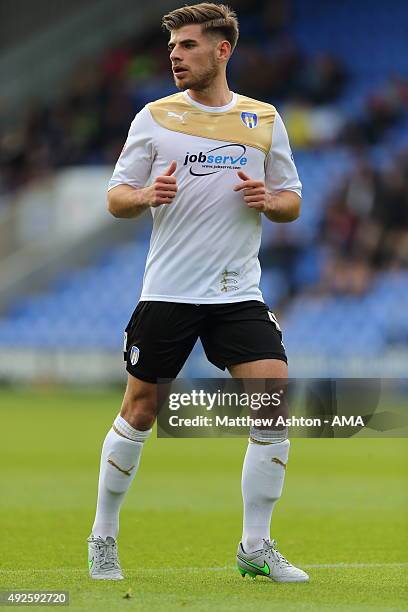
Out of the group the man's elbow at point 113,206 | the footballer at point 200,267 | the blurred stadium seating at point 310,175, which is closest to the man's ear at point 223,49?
the footballer at point 200,267

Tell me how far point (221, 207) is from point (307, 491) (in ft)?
16.1

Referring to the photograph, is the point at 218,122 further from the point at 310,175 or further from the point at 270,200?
the point at 310,175

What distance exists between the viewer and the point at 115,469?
585 centimetres

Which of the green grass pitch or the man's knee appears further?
the man's knee

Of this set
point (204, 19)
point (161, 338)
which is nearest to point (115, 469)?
point (161, 338)

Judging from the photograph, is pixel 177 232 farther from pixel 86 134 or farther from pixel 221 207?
pixel 86 134

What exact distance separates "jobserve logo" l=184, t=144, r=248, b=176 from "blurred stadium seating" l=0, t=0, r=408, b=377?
46.2 feet

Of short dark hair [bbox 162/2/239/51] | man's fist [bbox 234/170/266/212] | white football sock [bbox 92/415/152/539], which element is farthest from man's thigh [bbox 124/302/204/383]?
short dark hair [bbox 162/2/239/51]

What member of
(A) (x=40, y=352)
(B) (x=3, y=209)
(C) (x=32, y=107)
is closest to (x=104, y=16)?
(C) (x=32, y=107)

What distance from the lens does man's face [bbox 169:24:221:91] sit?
584cm

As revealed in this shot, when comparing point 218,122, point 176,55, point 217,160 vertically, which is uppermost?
point 176,55

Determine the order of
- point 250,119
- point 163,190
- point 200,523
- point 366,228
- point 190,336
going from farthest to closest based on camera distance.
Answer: point 366,228 → point 200,523 → point 250,119 → point 190,336 → point 163,190

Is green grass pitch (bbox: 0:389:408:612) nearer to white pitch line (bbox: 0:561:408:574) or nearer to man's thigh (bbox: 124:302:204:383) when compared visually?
white pitch line (bbox: 0:561:408:574)

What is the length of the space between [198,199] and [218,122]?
357 mm
